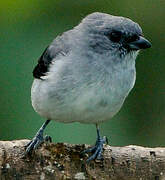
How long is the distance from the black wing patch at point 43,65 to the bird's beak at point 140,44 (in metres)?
0.65

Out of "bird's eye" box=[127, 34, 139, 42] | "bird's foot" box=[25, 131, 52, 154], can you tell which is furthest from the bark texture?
"bird's eye" box=[127, 34, 139, 42]

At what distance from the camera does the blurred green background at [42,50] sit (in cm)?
709

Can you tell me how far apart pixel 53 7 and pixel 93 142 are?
112 cm

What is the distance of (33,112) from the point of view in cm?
719

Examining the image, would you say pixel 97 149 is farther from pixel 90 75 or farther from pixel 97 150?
pixel 90 75

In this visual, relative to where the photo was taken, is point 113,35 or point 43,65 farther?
point 43,65

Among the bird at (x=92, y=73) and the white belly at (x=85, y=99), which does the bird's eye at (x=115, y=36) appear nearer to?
the bird at (x=92, y=73)

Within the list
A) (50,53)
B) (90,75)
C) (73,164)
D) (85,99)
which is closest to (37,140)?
(73,164)

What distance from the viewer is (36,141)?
6.44m

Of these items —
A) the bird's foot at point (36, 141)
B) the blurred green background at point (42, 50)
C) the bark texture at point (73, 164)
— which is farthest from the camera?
the blurred green background at point (42, 50)

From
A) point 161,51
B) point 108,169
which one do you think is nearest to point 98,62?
point 108,169

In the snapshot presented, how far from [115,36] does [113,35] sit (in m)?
0.02

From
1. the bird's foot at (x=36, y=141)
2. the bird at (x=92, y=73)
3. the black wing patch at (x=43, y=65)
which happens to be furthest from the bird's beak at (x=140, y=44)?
the bird's foot at (x=36, y=141)

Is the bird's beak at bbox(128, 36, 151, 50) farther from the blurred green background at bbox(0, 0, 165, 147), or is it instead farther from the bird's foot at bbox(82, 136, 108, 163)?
the blurred green background at bbox(0, 0, 165, 147)
